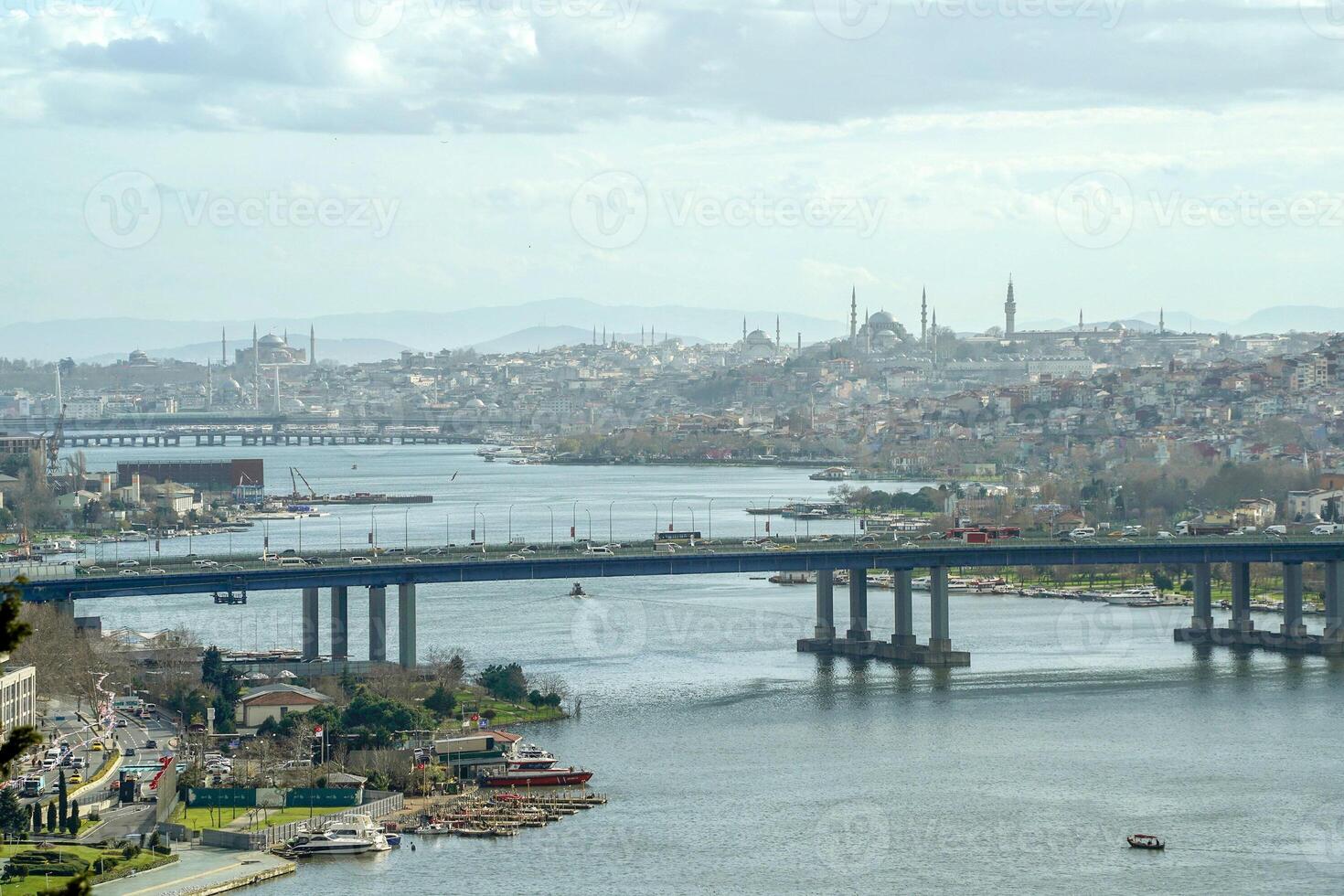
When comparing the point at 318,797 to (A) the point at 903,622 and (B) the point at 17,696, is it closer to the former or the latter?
(B) the point at 17,696

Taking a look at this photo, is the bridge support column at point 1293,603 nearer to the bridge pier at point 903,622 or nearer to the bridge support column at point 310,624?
the bridge pier at point 903,622

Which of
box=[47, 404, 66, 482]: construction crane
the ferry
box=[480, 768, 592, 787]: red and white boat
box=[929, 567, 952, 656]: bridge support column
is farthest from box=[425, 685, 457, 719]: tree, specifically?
box=[47, 404, 66, 482]: construction crane

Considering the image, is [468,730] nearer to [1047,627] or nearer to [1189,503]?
[1047,627]

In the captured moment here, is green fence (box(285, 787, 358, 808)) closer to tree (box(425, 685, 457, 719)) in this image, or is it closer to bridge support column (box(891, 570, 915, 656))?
tree (box(425, 685, 457, 719))

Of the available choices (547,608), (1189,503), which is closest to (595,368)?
(1189,503)

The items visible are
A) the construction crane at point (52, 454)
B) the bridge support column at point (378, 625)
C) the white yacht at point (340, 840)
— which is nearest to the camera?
the white yacht at point (340, 840)

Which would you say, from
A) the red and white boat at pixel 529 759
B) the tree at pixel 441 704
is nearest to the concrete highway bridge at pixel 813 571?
the tree at pixel 441 704
